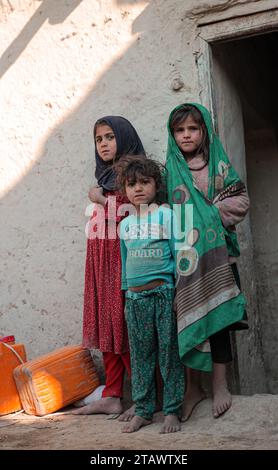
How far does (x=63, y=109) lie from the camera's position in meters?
4.27

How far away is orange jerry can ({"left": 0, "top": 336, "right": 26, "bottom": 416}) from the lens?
3803 millimetres

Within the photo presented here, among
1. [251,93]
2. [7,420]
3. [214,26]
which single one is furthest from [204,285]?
[251,93]

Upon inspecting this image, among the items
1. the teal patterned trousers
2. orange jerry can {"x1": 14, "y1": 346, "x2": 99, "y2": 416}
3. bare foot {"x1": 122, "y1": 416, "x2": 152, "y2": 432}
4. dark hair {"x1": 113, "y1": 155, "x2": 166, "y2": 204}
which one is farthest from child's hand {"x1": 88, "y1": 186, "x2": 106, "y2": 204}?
bare foot {"x1": 122, "y1": 416, "x2": 152, "y2": 432}

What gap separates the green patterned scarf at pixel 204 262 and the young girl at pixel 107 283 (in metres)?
0.44

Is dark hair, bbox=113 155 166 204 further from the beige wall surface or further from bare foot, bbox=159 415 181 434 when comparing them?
bare foot, bbox=159 415 181 434

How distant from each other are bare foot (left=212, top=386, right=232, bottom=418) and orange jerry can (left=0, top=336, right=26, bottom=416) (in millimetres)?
1228

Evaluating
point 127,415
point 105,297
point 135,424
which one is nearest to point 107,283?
point 105,297

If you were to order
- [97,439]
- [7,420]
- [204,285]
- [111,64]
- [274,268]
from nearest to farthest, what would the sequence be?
[97,439] < [204,285] < [7,420] < [111,64] < [274,268]

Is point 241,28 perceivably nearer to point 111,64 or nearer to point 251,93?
point 111,64

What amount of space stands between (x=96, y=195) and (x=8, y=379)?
3.92ft

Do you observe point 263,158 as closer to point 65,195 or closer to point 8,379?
point 65,195

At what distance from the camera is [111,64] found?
4152 mm

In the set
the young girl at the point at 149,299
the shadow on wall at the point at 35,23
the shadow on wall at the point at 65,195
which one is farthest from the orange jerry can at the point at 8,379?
the shadow on wall at the point at 35,23

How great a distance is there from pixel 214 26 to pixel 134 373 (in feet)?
6.84
